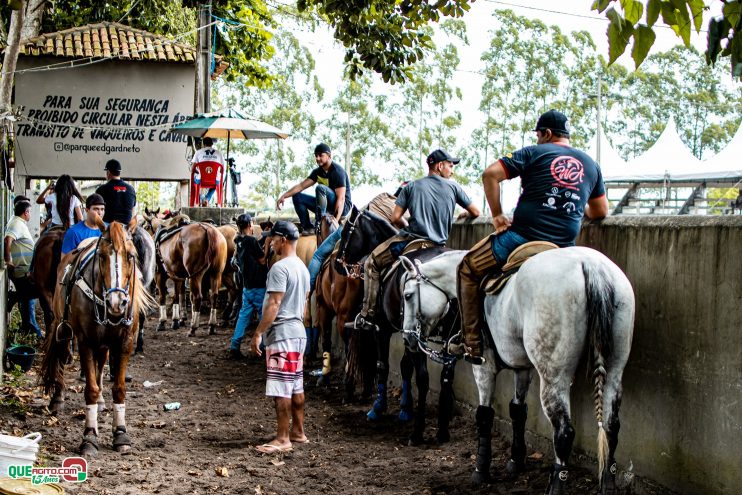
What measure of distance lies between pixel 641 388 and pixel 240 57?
1011 inches

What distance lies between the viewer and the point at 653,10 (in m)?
2.91

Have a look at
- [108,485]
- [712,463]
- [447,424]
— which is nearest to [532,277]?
[712,463]

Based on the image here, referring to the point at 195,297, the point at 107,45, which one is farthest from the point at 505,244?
the point at 107,45

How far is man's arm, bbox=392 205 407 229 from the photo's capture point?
30.9ft

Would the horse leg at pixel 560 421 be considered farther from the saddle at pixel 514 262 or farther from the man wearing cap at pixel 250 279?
the man wearing cap at pixel 250 279

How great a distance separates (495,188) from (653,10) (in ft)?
12.2

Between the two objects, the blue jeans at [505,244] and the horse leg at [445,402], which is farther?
the horse leg at [445,402]

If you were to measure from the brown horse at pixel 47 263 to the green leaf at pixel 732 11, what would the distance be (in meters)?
10.5

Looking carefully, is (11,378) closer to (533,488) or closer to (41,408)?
(41,408)

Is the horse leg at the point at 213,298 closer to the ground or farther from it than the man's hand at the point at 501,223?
closer to the ground

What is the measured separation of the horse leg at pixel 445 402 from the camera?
8.30 m

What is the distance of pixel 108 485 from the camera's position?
6.95m

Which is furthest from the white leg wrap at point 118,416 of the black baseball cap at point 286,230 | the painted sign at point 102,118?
the painted sign at point 102,118

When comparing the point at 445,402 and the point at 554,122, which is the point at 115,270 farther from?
the point at 554,122
